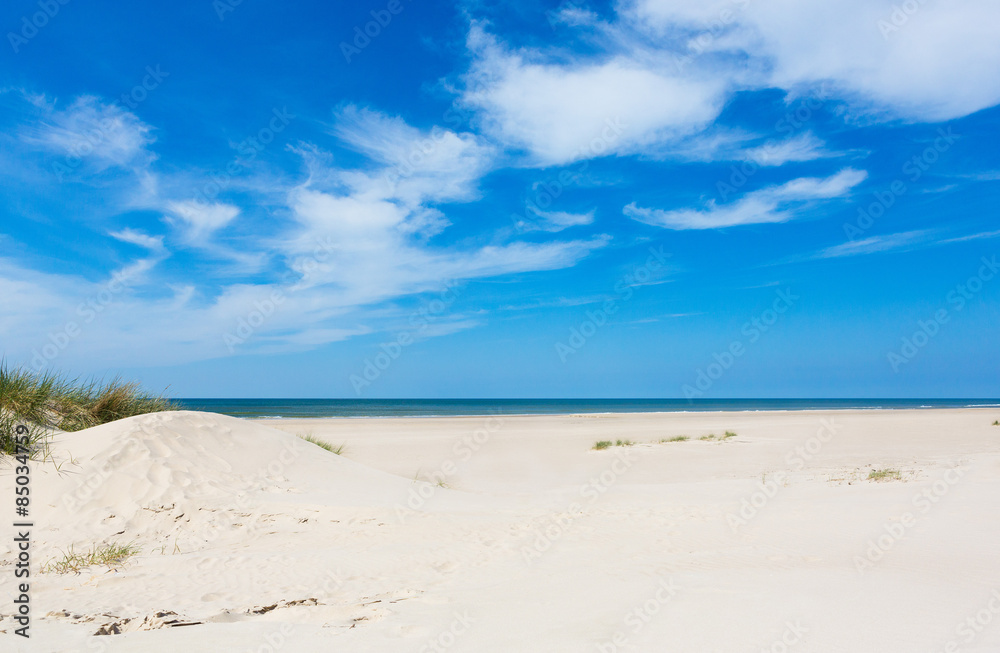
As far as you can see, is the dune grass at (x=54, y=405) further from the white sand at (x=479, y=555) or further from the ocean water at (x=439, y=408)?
the ocean water at (x=439, y=408)

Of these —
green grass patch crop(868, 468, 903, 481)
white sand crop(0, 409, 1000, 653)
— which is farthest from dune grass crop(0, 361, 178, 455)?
green grass patch crop(868, 468, 903, 481)

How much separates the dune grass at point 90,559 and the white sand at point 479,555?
0.39ft

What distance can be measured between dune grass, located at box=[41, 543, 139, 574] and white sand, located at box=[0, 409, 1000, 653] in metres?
0.12

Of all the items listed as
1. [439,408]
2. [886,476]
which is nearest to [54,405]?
[886,476]

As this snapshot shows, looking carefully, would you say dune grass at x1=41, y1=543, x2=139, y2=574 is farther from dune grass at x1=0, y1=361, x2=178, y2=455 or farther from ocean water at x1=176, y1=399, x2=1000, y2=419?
ocean water at x1=176, y1=399, x2=1000, y2=419

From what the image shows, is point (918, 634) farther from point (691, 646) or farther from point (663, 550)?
point (663, 550)

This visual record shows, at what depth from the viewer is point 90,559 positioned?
567cm

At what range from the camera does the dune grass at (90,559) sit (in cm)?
547

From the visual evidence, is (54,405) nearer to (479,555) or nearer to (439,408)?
(479,555)

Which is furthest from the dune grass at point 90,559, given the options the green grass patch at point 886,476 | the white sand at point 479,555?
the green grass patch at point 886,476

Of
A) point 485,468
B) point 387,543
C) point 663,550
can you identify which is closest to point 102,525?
point 387,543

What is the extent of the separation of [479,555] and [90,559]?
3963mm

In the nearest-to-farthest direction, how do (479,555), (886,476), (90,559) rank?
1. (90,559)
2. (479,555)
3. (886,476)

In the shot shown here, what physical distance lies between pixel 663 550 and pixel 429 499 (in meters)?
4.32
